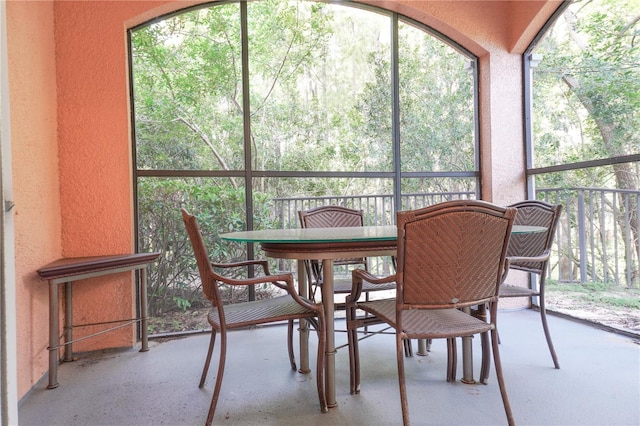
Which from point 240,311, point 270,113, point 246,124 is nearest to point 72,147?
point 246,124

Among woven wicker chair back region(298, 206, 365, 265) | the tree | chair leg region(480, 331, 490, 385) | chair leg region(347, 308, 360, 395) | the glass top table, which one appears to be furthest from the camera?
the tree

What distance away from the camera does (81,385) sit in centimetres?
198

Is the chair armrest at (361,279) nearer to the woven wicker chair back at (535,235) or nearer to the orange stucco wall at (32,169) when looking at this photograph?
the woven wicker chair back at (535,235)

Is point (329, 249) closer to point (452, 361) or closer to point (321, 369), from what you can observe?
point (321, 369)

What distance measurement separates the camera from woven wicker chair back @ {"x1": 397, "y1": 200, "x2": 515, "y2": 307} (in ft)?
4.48

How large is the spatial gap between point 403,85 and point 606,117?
1631mm

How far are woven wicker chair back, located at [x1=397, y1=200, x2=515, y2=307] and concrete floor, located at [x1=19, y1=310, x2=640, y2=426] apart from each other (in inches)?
23.8

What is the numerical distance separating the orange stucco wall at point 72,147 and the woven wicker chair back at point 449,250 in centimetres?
195

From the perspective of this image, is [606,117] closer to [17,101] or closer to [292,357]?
[292,357]

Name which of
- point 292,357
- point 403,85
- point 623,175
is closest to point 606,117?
point 623,175

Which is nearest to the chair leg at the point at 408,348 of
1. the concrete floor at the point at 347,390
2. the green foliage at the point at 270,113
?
the concrete floor at the point at 347,390

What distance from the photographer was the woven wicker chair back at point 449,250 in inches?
53.7

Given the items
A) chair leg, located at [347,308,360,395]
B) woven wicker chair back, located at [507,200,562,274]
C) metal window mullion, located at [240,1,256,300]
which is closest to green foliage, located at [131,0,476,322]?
metal window mullion, located at [240,1,256,300]

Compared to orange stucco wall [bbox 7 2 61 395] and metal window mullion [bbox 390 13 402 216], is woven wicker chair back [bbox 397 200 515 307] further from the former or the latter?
orange stucco wall [bbox 7 2 61 395]
